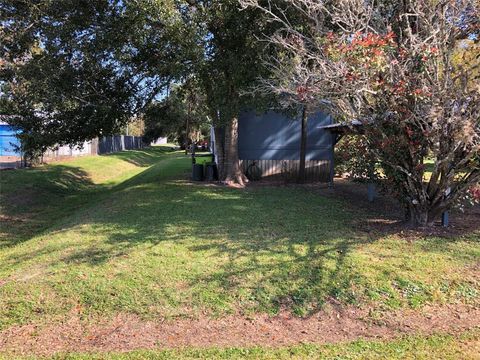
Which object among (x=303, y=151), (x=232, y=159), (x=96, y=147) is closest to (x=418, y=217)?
(x=303, y=151)

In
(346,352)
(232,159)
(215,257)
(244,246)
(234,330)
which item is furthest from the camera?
(232,159)

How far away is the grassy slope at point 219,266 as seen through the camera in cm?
498

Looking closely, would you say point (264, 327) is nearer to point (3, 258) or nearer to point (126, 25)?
point (3, 258)

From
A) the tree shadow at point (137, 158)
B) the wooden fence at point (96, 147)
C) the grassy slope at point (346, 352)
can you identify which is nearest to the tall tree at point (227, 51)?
the wooden fence at point (96, 147)

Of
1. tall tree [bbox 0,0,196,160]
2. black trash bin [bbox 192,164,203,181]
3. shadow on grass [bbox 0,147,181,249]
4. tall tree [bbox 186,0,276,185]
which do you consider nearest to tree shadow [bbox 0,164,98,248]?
shadow on grass [bbox 0,147,181,249]

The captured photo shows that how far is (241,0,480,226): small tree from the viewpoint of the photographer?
237 inches

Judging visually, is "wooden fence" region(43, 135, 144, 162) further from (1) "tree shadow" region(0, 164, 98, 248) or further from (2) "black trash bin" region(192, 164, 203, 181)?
(2) "black trash bin" region(192, 164, 203, 181)

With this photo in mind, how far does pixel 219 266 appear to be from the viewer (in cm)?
580

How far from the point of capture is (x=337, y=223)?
805 cm

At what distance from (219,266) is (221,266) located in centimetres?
3

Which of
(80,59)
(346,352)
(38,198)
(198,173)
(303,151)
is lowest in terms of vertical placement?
(346,352)

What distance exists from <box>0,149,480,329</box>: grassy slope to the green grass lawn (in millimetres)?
17

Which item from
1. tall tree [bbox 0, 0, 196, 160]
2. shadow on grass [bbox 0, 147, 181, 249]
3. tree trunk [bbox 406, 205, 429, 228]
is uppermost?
tall tree [bbox 0, 0, 196, 160]

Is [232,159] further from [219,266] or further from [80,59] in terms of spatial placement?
[219,266]
